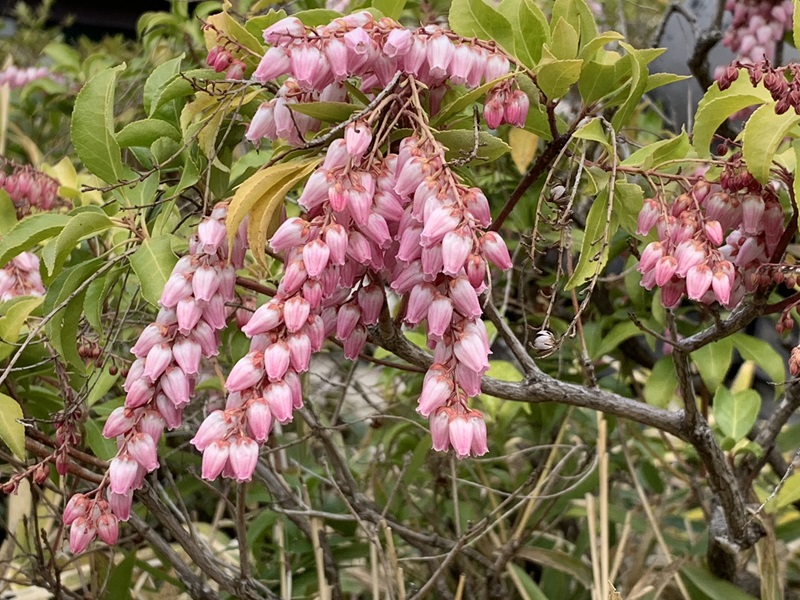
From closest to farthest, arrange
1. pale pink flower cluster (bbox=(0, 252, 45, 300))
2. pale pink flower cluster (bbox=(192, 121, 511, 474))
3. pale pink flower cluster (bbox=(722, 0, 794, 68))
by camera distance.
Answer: pale pink flower cluster (bbox=(192, 121, 511, 474)) < pale pink flower cluster (bbox=(0, 252, 45, 300)) < pale pink flower cluster (bbox=(722, 0, 794, 68))

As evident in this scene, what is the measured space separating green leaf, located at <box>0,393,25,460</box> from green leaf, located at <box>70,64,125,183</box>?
261 mm

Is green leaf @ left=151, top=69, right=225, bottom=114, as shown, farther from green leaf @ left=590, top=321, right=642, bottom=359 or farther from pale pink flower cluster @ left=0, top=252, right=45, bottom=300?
green leaf @ left=590, top=321, right=642, bottom=359

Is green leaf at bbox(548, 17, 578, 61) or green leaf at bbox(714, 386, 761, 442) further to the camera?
green leaf at bbox(714, 386, 761, 442)

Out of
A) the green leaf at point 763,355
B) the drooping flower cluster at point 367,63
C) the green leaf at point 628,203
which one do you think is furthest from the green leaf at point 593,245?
the green leaf at point 763,355

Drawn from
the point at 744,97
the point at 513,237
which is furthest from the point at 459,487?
the point at 744,97

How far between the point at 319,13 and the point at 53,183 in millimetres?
606

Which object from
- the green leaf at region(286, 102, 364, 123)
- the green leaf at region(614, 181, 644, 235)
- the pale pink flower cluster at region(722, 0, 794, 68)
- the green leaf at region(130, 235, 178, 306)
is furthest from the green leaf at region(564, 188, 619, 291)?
the pale pink flower cluster at region(722, 0, 794, 68)

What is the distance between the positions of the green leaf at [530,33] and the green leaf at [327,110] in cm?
22

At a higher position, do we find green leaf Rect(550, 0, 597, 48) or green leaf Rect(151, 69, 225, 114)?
green leaf Rect(550, 0, 597, 48)

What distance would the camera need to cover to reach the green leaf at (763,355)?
1240 mm

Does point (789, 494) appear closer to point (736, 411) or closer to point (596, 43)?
point (736, 411)

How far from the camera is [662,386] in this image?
4.21 feet

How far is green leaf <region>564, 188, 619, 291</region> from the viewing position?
834 millimetres

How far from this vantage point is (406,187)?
Answer: 0.68 meters
